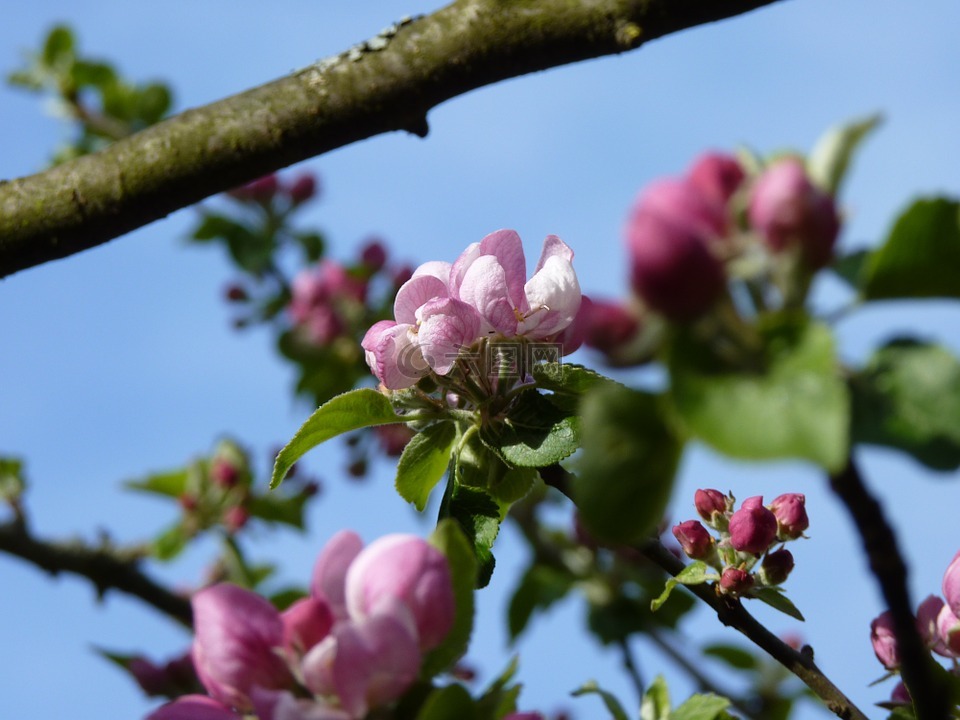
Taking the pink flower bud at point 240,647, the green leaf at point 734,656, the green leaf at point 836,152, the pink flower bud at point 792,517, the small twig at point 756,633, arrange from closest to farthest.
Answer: the green leaf at point 836,152
the pink flower bud at point 240,647
the small twig at point 756,633
the pink flower bud at point 792,517
the green leaf at point 734,656

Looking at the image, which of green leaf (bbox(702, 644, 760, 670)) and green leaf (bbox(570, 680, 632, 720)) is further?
green leaf (bbox(702, 644, 760, 670))

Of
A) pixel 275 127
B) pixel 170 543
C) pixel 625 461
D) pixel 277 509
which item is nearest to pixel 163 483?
pixel 170 543

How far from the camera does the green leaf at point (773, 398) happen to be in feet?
2.04

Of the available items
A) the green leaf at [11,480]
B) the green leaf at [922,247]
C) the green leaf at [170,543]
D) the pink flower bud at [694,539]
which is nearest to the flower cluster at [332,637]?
the green leaf at [922,247]

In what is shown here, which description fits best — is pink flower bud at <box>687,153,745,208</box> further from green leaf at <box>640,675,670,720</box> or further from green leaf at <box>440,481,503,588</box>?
green leaf at <box>640,675,670,720</box>

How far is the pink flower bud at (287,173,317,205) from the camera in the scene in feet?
14.3

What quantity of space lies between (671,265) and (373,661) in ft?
1.23

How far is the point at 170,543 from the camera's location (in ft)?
11.1

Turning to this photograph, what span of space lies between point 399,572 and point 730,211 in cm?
37

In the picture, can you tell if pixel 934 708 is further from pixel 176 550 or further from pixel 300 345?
pixel 300 345

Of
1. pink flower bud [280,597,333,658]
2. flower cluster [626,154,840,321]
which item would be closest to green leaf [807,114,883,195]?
flower cluster [626,154,840,321]

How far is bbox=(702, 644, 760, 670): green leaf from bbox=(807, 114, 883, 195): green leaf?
304cm

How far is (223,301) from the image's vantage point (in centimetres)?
426

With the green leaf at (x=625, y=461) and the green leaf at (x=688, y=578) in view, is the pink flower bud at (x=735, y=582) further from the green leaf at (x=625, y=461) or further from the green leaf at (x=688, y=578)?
the green leaf at (x=625, y=461)
